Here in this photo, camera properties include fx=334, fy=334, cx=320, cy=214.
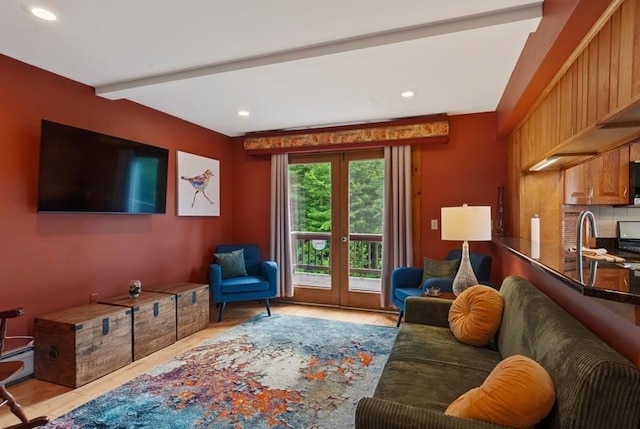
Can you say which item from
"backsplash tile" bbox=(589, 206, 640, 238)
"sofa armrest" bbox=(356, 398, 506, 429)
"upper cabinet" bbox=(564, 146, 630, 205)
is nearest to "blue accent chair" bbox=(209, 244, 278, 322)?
"sofa armrest" bbox=(356, 398, 506, 429)

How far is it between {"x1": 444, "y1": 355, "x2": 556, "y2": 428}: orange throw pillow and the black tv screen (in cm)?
322

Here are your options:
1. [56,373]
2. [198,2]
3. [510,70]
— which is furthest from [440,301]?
[56,373]

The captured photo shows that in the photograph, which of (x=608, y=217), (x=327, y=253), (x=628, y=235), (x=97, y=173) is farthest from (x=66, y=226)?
(x=628, y=235)

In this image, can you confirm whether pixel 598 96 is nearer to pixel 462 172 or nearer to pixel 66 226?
pixel 462 172

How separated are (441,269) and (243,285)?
7.58 ft

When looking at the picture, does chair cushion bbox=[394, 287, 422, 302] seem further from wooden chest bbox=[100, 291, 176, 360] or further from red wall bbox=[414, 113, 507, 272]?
wooden chest bbox=[100, 291, 176, 360]

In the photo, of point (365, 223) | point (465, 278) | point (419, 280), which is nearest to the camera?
point (465, 278)

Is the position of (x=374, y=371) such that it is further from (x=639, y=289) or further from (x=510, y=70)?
(x=510, y=70)

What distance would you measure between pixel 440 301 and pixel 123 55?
307 centimetres

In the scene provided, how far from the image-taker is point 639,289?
1055mm

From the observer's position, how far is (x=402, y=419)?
115 centimetres

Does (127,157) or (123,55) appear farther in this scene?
(127,157)

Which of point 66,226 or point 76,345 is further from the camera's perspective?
point 66,226

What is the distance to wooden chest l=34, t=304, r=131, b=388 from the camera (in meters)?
2.50
